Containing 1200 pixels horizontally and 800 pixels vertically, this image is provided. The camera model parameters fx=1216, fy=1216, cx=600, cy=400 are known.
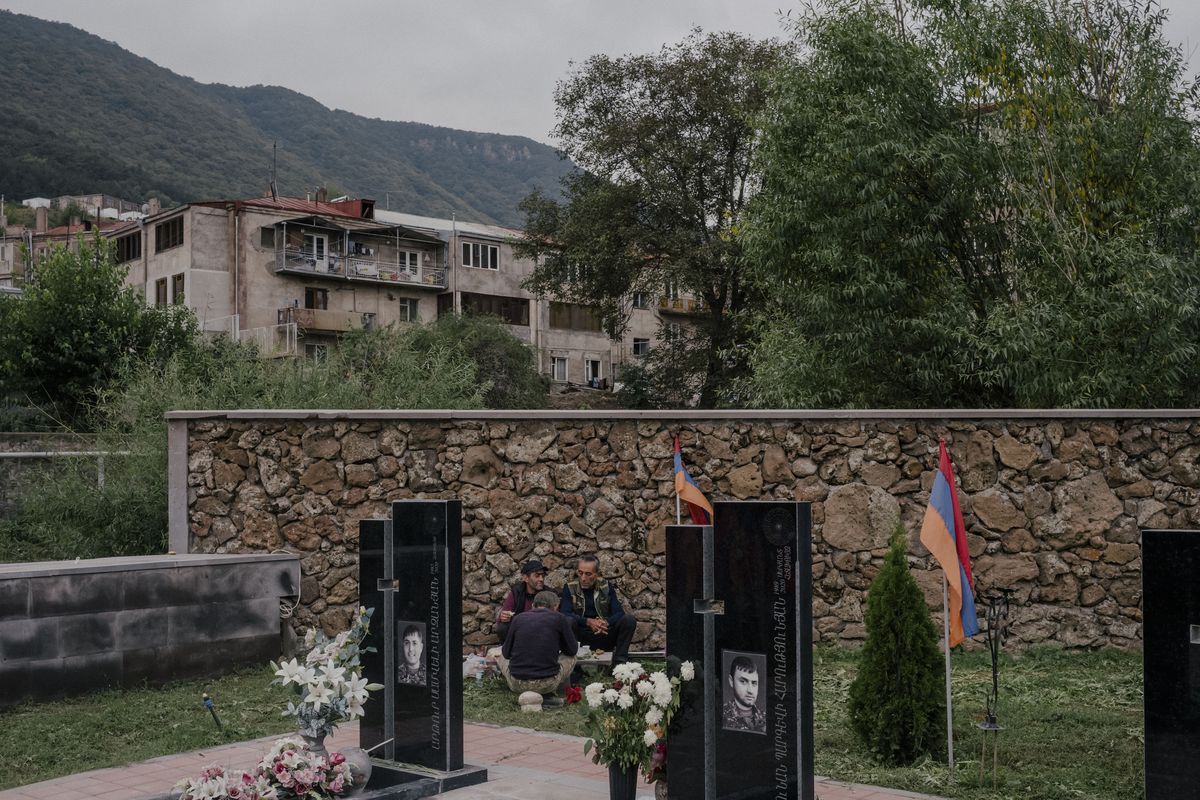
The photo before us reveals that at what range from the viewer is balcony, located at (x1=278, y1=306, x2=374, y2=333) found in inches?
2002

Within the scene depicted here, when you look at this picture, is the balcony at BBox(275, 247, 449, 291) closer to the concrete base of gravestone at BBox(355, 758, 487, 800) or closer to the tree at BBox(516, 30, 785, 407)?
the tree at BBox(516, 30, 785, 407)

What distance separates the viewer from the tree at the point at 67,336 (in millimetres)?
31250

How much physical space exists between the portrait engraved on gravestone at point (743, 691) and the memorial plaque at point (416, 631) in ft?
7.11

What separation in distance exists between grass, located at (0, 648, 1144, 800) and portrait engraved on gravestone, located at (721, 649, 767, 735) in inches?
47.0

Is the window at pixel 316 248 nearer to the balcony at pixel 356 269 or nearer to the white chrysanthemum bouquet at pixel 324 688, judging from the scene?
the balcony at pixel 356 269

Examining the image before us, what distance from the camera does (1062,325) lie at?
49.8 ft

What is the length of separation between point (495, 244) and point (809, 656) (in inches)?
2137

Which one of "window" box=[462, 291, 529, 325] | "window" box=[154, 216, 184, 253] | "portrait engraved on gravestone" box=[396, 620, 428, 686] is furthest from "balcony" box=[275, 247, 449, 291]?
"portrait engraved on gravestone" box=[396, 620, 428, 686]

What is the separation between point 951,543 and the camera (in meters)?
7.50

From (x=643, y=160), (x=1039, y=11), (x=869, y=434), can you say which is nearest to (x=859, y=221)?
(x=1039, y=11)

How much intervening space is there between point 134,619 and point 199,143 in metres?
123

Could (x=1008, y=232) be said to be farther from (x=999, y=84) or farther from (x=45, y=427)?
(x=45, y=427)

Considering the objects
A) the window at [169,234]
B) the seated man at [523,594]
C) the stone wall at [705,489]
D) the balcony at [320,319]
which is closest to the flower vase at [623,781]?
the seated man at [523,594]

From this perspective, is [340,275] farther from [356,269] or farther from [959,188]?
[959,188]
